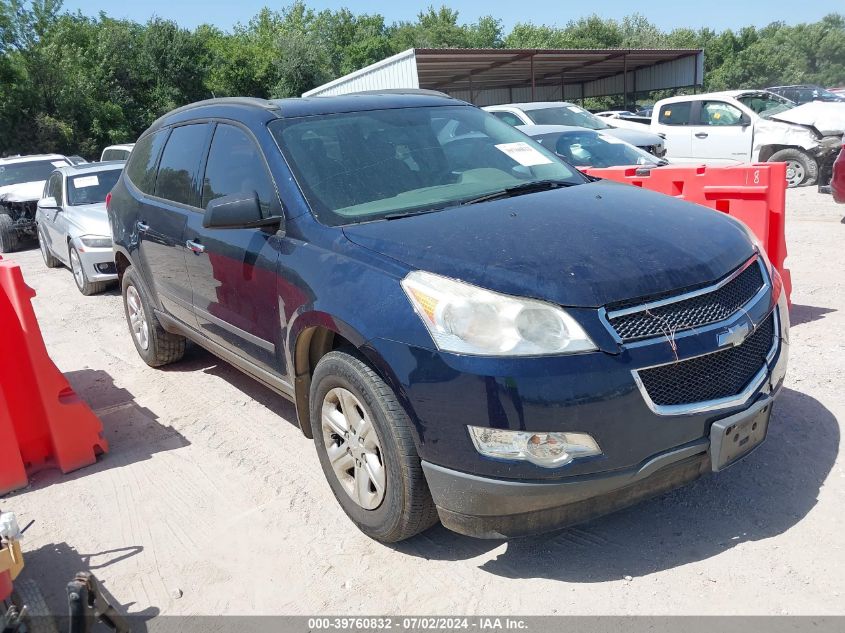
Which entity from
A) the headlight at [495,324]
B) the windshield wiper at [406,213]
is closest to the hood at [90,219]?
the windshield wiper at [406,213]

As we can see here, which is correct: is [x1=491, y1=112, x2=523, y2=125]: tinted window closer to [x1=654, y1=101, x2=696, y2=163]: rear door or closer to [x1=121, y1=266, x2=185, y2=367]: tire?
[x1=654, y1=101, x2=696, y2=163]: rear door

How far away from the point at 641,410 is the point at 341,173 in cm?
190

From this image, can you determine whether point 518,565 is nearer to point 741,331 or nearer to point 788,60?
point 741,331

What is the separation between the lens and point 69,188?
9.89m

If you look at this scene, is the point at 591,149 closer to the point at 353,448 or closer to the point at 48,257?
the point at 353,448

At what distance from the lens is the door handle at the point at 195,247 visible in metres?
4.24

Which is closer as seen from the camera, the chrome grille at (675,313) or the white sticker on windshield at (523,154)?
the chrome grille at (675,313)

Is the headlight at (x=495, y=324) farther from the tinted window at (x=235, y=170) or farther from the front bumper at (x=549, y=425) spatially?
the tinted window at (x=235, y=170)

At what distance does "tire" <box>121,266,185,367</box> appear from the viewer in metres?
5.57

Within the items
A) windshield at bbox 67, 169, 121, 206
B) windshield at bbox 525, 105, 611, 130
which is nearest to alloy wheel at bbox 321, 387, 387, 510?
windshield at bbox 67, 169, 121, 206

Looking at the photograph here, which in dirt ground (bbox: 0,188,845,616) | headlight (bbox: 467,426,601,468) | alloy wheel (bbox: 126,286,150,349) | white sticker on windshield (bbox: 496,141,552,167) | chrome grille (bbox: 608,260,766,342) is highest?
white sticker on windshield (bbox: 496,141,552,167)

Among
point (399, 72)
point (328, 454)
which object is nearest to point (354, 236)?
point (328, 454)

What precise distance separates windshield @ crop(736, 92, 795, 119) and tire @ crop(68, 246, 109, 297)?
1131 centimetres

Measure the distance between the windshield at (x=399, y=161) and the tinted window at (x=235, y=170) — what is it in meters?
0.18
